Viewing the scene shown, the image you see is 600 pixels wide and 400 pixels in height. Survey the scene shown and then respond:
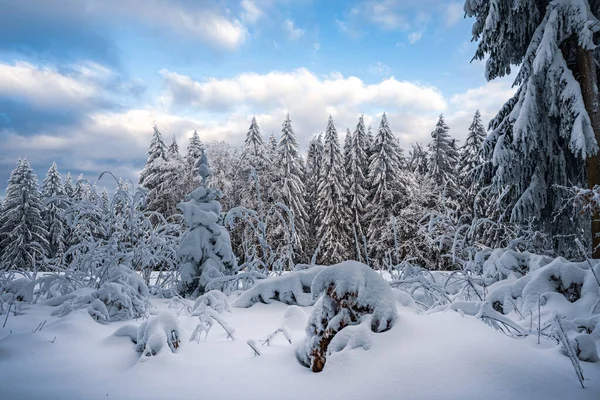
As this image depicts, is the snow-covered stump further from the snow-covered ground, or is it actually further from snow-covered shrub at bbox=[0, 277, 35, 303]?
snow-covered shrub at bbox=[0, 277, 35, 303]

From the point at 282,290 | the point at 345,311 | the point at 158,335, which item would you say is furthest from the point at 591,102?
the point at 158,335

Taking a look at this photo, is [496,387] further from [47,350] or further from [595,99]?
[595,99]

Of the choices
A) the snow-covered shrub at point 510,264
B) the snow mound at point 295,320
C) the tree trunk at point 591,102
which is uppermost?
the tree trunk at point 591,102

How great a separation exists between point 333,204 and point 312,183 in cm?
695

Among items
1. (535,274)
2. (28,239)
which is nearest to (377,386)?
(535,274)

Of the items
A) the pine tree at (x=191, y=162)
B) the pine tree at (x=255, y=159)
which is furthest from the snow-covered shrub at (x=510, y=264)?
the pine tree at (x=191, y=162)

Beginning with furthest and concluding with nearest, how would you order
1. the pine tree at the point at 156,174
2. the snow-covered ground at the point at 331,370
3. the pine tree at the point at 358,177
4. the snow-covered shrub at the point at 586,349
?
1. the pine tree at the point at 156,174
2. the pine tree at the point at 358,177
3. the snow-covered shrub at the point at 586,349
4. the snow-covered ground at the point at 331,370

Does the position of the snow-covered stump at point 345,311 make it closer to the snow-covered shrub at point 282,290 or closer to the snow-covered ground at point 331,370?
the snow-covered ground at point 331,370

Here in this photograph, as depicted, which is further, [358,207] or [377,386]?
[358,207]

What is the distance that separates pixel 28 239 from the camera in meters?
26.2

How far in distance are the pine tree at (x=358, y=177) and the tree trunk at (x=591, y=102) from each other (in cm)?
2026

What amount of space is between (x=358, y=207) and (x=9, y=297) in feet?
81.6

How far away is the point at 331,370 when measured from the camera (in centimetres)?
201

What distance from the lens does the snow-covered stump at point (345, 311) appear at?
2.06m
